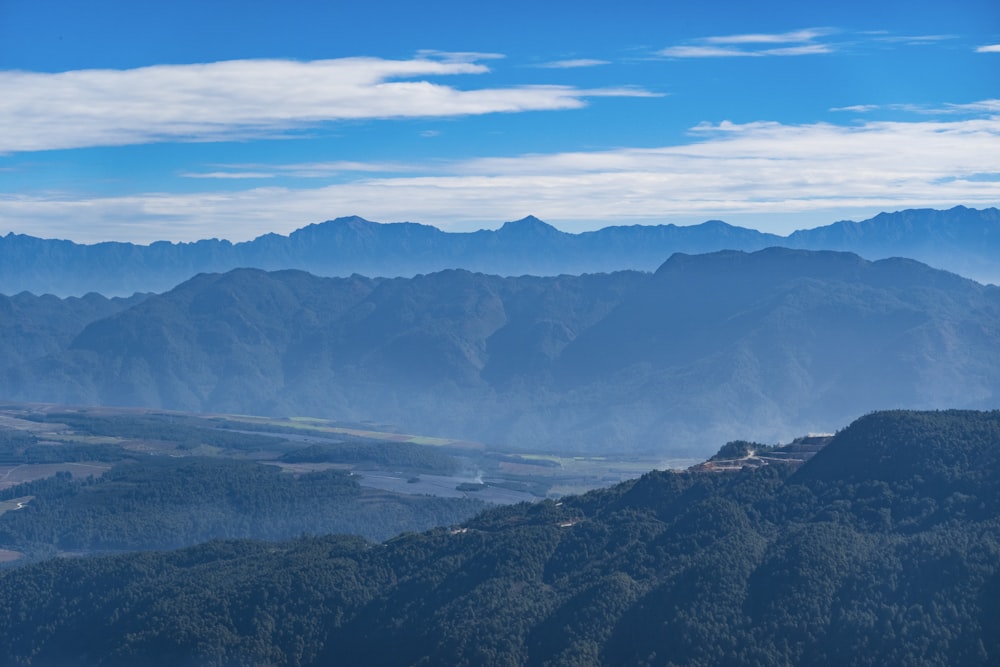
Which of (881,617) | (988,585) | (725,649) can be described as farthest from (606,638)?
(988,585)

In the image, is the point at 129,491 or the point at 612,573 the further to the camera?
the point at 129,491

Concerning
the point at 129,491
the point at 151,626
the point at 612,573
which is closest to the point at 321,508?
the point at 129,491

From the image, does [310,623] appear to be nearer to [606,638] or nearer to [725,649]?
[606,638]

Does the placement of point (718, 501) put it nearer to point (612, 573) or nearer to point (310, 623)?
point (612, 573)

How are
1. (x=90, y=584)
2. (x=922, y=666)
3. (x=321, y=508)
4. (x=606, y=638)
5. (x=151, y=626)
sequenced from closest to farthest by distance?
(x=922, y=666)
(x=606, y=638)
(x=151, y=626)
(x=90, y=584)
(x=321, y=508)

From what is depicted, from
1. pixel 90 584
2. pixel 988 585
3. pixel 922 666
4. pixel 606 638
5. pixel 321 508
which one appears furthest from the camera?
pixel 321 508

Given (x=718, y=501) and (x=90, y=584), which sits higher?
(x=718, y=501)
